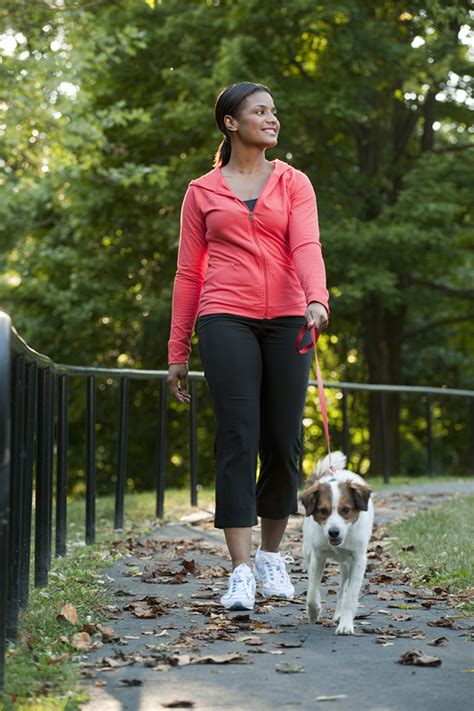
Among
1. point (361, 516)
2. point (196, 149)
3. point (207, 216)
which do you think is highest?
point (196, 149)

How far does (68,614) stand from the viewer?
16.4ft

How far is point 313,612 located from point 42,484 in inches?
69.0

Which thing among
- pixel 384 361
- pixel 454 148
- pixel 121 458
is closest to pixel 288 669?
pixel 121 458

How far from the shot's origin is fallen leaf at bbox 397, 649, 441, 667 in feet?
14.2

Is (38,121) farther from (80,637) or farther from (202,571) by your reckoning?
(80,637)

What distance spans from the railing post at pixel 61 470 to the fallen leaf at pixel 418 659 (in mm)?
3290

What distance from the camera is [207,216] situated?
18.2 ft

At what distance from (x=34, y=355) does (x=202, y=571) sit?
1949 millimetres

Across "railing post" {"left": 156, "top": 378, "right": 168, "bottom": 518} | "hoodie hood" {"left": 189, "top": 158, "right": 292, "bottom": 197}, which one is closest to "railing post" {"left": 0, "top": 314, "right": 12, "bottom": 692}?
"hoodie hood" {"left": 189, "top": 158, "right": 292, "bottom": 197}

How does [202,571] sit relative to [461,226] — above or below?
below

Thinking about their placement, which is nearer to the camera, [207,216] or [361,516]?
[361,516]

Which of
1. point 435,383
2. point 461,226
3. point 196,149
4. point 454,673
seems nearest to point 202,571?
point 454,673

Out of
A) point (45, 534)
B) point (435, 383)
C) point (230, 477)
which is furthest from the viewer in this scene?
point (435, 383)

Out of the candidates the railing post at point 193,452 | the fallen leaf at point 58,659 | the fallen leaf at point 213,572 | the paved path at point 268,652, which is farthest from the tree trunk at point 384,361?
the fallen leaf at point 58,659
